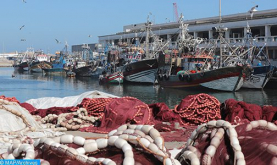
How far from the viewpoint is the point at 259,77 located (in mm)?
32438

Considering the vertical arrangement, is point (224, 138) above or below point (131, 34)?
below

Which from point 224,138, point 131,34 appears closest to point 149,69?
point 131,34

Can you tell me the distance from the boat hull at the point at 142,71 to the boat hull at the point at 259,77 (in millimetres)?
10388

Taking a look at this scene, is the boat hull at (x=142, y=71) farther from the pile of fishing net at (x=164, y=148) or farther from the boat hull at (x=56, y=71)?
the pile of fishing net at (x=164, y=148)

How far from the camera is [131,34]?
208 feet

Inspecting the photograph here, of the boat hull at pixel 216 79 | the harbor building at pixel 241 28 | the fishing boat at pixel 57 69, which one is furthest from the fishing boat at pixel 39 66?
the boat hull at pixel 216 79

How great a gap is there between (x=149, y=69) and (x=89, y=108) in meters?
34.5

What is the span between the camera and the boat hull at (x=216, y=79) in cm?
3100

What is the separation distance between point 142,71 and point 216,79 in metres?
12.1

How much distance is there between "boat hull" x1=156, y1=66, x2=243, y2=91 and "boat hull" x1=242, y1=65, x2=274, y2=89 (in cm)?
164

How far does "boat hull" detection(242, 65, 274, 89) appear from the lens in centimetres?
3175

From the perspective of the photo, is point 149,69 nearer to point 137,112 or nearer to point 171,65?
point 171,65

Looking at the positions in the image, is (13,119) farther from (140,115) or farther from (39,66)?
(39,66)

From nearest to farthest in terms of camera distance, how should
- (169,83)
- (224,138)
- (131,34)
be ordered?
(224,138) → (169,83) → (131,34)
